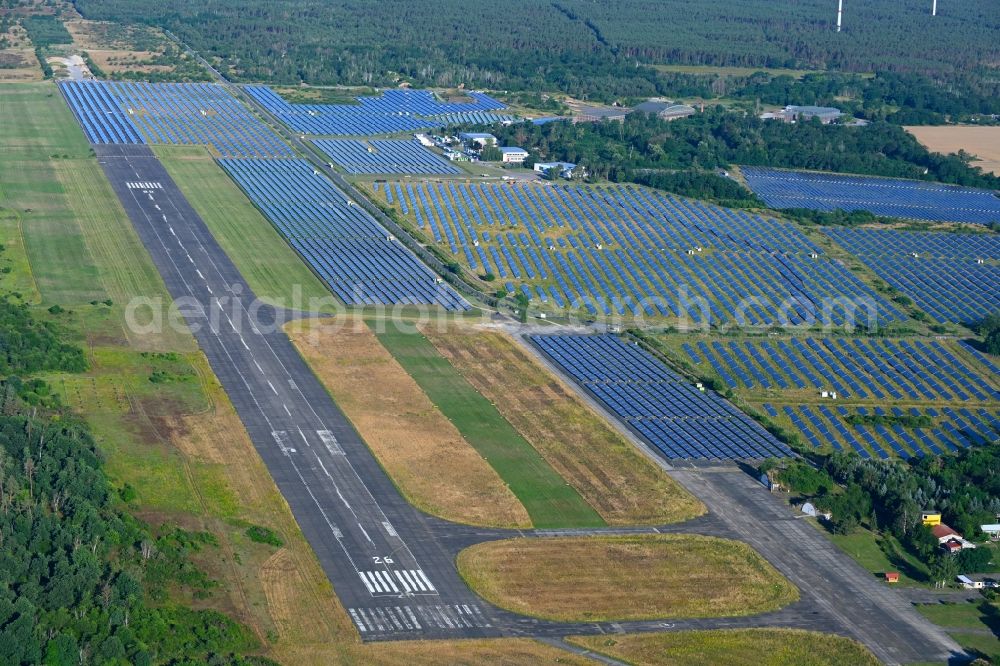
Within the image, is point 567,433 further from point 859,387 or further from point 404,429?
point 859,387

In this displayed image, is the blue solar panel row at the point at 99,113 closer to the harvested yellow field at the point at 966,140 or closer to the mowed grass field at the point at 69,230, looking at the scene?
the mowed grass field at the point at 69,230

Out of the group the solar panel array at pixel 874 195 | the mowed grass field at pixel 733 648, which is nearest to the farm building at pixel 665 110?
the solar panel array at pixel 874 195

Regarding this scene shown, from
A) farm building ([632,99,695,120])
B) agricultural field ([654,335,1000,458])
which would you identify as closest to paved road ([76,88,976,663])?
agricultural field ([654,335,1000,458])

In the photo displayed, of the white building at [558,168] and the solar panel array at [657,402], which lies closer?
the solar panel array at [657,402]

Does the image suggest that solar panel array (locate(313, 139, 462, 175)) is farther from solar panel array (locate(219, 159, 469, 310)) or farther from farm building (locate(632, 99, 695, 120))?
farm building (locate(632, 99, 695, 120))

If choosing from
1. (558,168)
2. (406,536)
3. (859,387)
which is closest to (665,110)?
(558,168)

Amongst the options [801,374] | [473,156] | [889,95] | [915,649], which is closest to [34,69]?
[473,156]

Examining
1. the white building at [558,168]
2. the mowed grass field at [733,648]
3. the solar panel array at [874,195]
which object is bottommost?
the mowed grass field at [733,648]
